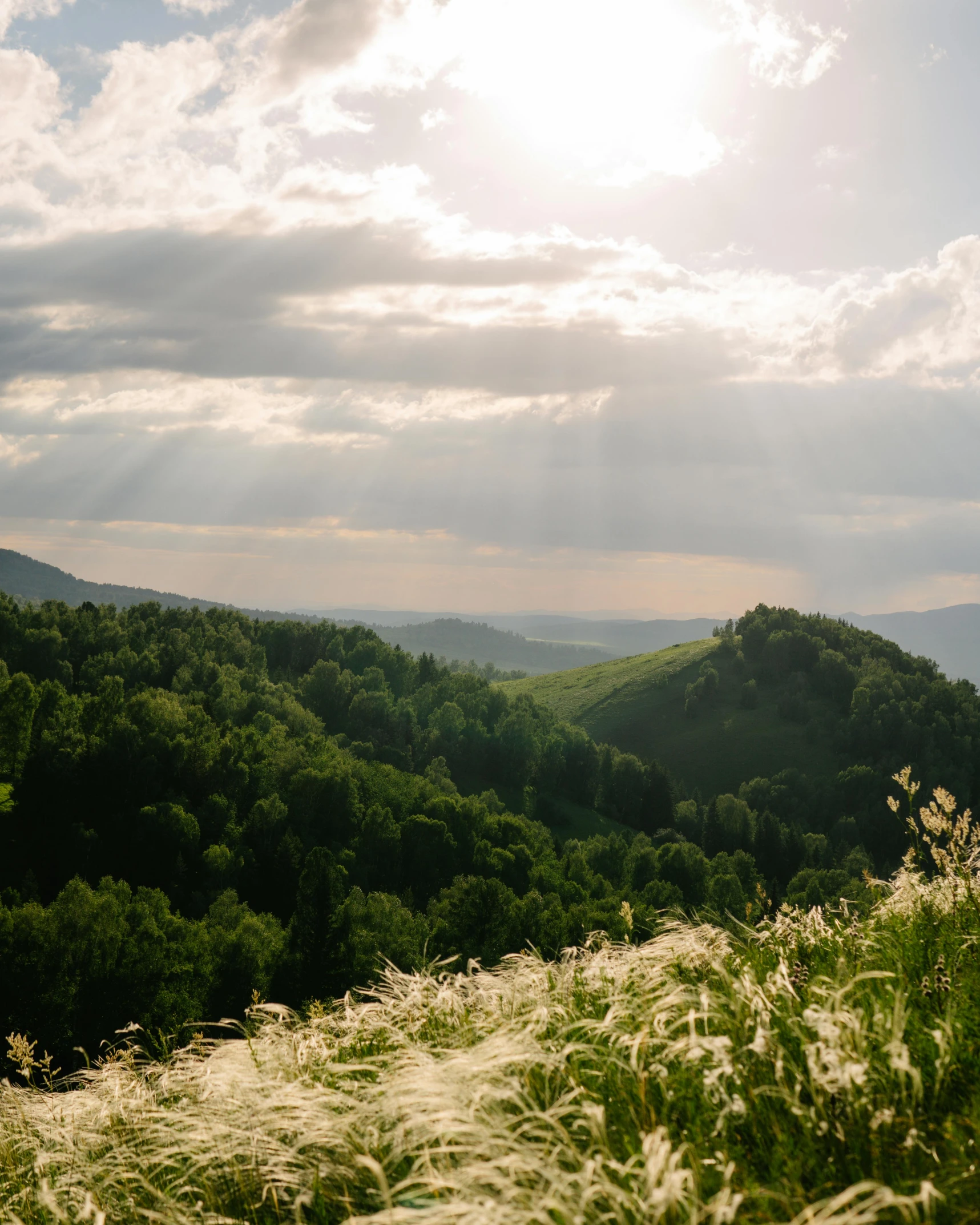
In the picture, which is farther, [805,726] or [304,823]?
[805,726]

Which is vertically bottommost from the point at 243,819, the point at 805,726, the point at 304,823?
the point at 243,819

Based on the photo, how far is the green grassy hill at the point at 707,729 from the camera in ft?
515

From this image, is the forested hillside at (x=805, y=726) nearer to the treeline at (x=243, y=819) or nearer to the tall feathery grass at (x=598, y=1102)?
the treeline at (x=243, y=819)

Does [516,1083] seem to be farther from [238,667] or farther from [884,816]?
[884,816]

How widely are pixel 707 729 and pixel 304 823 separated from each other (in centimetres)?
11734

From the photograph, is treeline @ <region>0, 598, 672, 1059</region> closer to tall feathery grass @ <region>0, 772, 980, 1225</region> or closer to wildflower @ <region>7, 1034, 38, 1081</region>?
wildflower @ <region>7, 1034, 38, 1081</region>

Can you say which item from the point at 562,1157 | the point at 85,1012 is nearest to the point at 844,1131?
the point at 562,1157

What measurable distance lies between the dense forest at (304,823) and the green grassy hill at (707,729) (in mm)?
8589

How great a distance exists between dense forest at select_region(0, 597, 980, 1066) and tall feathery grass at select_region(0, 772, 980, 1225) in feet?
4.76

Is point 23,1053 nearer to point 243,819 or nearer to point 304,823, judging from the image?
point 304,823

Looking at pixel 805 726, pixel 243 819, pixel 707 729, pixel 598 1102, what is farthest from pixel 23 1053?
pixel 805 726

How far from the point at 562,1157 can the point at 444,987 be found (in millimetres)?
3382

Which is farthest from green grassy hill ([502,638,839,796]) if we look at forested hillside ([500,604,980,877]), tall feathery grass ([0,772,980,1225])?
tall feathery grass ([0,772,980,1225])

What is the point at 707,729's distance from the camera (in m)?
172
